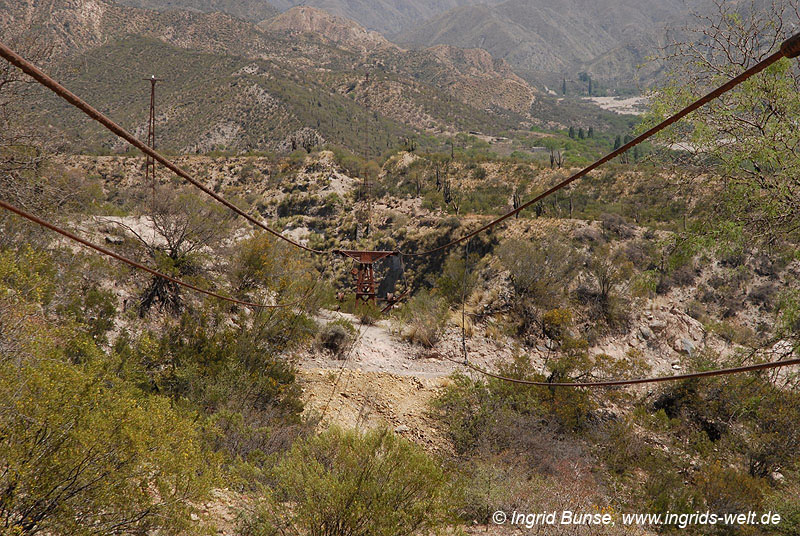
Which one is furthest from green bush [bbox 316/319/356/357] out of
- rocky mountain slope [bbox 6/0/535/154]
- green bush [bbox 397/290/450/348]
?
rocky mountain slope [bbox 6/0/535/154]

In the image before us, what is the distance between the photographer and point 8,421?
4.06 m

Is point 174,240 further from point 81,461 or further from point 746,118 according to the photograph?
point 746,118

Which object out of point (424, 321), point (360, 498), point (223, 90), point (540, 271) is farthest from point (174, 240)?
point (223, 90)

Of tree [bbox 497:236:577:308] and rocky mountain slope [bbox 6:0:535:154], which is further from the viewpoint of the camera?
rocky mountain slope [bbox 6:0:535:154]

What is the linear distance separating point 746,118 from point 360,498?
29.9 feet

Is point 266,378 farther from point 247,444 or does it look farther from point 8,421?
point 8,421

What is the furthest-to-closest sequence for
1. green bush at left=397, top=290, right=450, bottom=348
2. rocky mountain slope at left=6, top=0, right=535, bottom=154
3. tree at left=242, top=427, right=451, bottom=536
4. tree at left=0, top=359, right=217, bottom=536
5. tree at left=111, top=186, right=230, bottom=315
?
rocky mountain slope at left=6, top=0, right=535, bottom=154 → green bush at left=397, top=290, right=450, bottom=348 → tree at left=111, top=186, right=230, bottom=315 → tree at left=242, top=427, right=451, bottom=536 → tree at left=0, top=359, right=217, bottom=536

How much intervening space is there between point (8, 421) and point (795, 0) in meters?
13.1

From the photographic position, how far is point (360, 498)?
495 centimetres

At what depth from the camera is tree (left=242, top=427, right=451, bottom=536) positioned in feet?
16.0

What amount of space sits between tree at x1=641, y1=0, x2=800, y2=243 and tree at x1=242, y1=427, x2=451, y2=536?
6.87 metres

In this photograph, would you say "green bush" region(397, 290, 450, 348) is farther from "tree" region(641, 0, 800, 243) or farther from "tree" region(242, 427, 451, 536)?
"tree" region(242, 427, 451, 536)

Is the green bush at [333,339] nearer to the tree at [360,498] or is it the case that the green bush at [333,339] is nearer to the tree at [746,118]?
the tree at [360,498]

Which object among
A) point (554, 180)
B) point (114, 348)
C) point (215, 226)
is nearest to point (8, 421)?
point (114, 348)
